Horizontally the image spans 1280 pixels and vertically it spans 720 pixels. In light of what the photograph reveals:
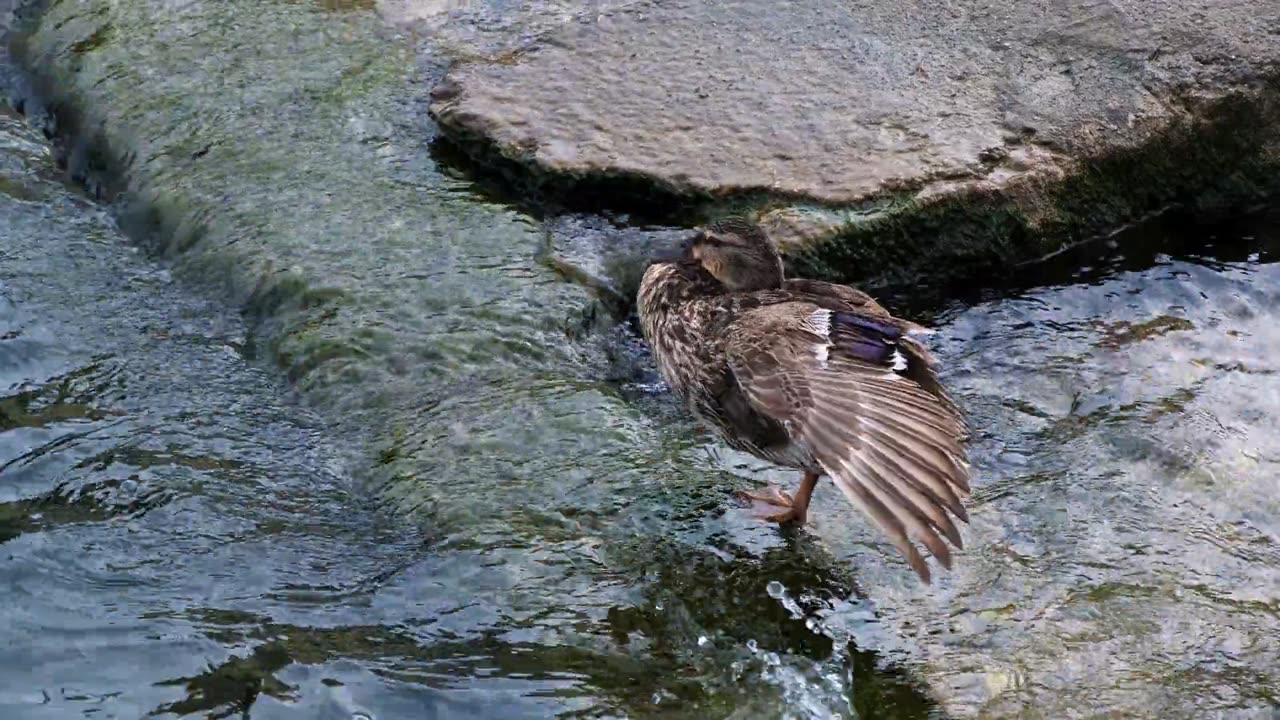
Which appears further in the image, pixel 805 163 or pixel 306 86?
pixel 306 86

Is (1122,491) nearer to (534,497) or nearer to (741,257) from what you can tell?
(741,257)

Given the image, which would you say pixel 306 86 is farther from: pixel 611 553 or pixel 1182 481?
pixel 1182 481

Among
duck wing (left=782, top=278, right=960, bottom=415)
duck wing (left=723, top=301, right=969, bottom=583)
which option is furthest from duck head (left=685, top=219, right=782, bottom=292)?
duck wing (left=723, top=301, right=969, bottom=583)

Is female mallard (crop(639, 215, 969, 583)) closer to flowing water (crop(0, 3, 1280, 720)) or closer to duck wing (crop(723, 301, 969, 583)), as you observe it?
duck wing (crop(723, 301, 969, 583))

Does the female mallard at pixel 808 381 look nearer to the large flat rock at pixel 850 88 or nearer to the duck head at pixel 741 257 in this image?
the duck head at pixel 741 257

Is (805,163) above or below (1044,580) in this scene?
above

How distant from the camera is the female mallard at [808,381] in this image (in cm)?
349

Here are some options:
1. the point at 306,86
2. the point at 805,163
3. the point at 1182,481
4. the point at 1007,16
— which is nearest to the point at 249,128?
the point at 306,86

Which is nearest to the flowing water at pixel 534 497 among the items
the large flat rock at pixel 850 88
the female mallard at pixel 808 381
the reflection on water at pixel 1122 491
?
the reflection on water at pixel 1122 491

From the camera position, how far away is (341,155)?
→ 18.6 ft

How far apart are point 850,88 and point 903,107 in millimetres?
251

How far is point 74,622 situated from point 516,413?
1403 mm

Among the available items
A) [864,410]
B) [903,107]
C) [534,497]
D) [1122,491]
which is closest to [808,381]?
[864,410]

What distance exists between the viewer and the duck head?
4.75 metres
